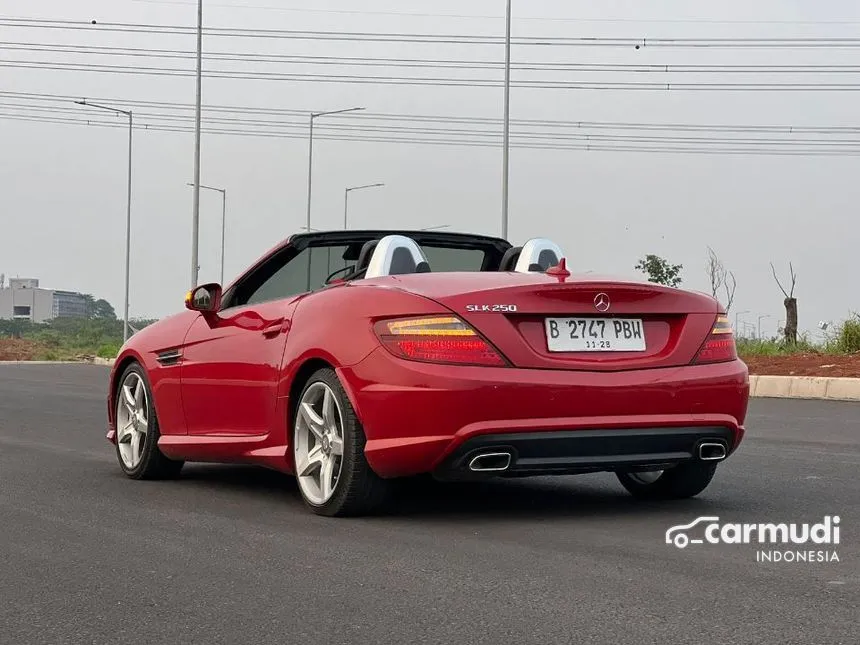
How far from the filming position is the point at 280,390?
22.3ft

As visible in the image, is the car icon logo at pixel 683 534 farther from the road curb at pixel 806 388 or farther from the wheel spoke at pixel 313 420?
the road curb at pixel 806 388

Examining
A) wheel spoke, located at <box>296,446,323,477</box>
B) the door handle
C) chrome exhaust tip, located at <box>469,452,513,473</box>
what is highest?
the door handle

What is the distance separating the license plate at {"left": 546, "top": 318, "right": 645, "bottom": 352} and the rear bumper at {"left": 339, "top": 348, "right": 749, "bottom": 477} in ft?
0.42

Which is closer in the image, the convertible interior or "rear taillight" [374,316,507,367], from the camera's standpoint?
"rear taillight" [374,316,507,367]

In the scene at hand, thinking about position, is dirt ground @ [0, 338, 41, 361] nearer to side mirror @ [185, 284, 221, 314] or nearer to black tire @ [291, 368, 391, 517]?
side mirror @ [185, 284, 221, 314]

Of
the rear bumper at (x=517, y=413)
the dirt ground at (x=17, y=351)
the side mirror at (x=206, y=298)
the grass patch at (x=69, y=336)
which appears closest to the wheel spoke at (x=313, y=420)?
the rear bumper at (x=517, y=413)

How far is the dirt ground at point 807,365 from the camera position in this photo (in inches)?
809

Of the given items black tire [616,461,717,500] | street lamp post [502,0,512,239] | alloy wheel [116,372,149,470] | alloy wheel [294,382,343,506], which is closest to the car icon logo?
black tire [616,461,717,500]

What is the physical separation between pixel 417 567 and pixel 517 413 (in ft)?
3.36

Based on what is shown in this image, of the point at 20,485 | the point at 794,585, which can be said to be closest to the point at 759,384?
the point at 20,485

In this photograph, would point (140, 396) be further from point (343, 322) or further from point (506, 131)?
point (506, 131)

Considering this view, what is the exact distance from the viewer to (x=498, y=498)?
283 inches

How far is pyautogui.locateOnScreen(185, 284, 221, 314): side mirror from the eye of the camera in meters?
7.68

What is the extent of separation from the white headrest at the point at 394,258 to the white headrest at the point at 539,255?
0.54 m
